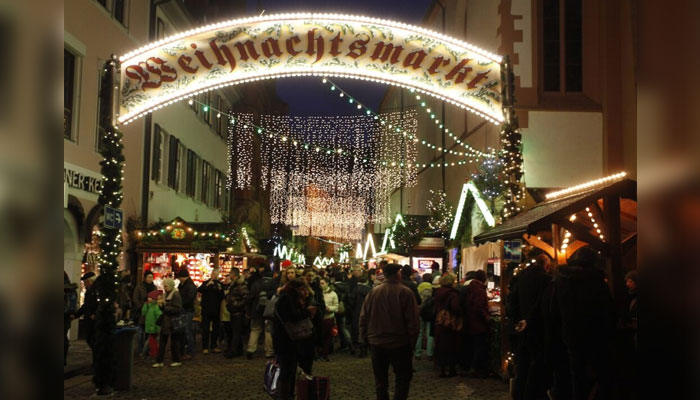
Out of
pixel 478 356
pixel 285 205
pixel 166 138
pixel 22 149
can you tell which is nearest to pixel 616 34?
pixel 478 356

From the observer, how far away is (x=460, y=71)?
1342 centimetres

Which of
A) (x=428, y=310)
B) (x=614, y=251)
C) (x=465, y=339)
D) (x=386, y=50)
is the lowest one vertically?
(x=465, y=339)

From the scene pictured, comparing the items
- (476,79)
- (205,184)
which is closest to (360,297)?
(476,79)

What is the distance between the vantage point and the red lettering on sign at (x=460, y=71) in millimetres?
13359

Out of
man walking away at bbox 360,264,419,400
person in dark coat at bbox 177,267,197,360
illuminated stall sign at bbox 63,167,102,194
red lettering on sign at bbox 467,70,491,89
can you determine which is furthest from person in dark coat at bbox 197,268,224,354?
man walking away at bbox 360,264,419,400

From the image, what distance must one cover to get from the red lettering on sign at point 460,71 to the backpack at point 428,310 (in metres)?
4.86

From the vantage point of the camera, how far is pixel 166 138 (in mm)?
28172

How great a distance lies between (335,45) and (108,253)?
5.50 metres

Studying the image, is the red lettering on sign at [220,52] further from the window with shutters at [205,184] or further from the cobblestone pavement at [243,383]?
the window with shutters at [205,184]

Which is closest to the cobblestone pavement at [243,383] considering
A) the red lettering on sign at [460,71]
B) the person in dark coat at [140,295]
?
the person in dark coat at [140,295]

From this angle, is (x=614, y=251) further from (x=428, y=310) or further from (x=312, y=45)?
(x=312, y=45)

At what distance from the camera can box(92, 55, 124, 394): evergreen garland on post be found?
441 inches

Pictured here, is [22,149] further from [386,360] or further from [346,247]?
[346,247]

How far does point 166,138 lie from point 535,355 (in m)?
22.0
